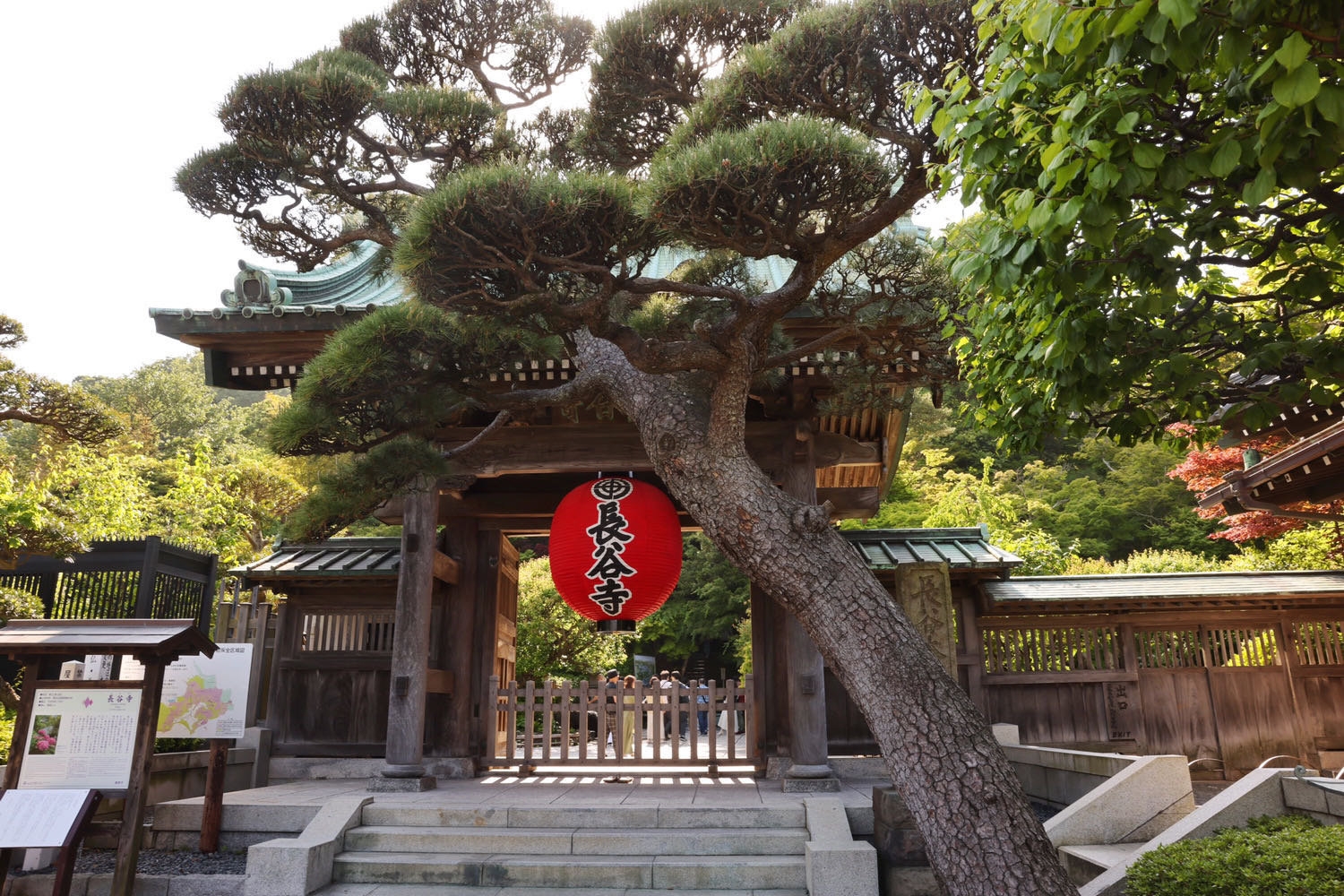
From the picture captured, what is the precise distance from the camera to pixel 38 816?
5703mm

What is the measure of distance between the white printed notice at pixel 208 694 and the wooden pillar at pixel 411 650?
1.37 metres

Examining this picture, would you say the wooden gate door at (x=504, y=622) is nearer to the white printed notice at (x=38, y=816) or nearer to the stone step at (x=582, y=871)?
the stone step at (x=582, y=871)

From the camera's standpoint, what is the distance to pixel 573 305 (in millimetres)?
6023

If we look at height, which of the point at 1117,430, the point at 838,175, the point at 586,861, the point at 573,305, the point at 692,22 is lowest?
the point at 586,861

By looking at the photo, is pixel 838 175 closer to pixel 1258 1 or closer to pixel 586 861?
pixel 1258 1

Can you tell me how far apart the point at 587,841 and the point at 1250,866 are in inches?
168

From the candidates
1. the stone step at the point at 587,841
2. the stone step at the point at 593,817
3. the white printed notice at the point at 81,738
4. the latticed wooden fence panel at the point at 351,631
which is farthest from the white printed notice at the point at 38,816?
the latticed wooden fence panel at the point at 351,631

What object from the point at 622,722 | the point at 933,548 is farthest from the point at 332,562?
the point at 933,548

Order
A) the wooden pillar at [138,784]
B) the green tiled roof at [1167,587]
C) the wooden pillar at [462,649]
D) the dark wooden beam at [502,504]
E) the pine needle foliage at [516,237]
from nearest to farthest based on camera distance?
the pine needle foliage at [516,237] < the wooden pillar at [138,784] < the wooden pillar at [462,649] < the green tiled roof at [1167,587] < the dark wooden beam at [502,504]

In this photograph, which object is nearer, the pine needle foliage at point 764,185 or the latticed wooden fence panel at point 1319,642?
the pine needle foliage at point 764,185

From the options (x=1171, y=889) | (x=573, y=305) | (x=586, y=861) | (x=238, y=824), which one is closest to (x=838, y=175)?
(x=573, y=305)

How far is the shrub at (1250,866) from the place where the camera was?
417cm

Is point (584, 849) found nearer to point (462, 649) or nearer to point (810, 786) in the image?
point (810, 786)

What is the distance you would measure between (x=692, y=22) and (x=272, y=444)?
14.8 ft
